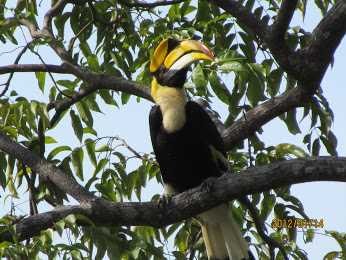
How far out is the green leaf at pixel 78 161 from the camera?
463cm

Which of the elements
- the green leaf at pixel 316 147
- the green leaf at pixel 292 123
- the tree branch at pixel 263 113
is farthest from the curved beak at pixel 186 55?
the green leaf at pixel 316 147

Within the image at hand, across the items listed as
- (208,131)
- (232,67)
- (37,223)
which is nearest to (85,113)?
(208,131)

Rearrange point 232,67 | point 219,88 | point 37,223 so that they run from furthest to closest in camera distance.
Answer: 1. point 219,88
2. point 232,67
3. point 37,223

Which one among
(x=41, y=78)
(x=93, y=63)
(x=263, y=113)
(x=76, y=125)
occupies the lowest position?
(x=263, y=113)

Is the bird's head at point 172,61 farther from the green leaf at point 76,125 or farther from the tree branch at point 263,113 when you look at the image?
the green leaf at point 76,125

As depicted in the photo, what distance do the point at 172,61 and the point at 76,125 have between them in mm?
763

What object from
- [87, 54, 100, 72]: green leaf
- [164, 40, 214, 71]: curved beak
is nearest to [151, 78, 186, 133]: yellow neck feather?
[164, 40, 214, 71]: curved beak

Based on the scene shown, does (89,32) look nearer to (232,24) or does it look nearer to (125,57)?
(125,57)

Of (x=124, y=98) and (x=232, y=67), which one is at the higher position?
(x=124, y=98)

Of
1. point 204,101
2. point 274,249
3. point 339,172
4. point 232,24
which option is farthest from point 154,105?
point 339,172

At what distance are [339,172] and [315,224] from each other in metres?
0.86

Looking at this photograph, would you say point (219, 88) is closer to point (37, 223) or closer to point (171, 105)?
point (171, 105)

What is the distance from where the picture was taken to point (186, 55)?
4.95 meters

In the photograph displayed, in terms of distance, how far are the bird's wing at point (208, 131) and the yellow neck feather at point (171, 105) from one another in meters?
0.05
